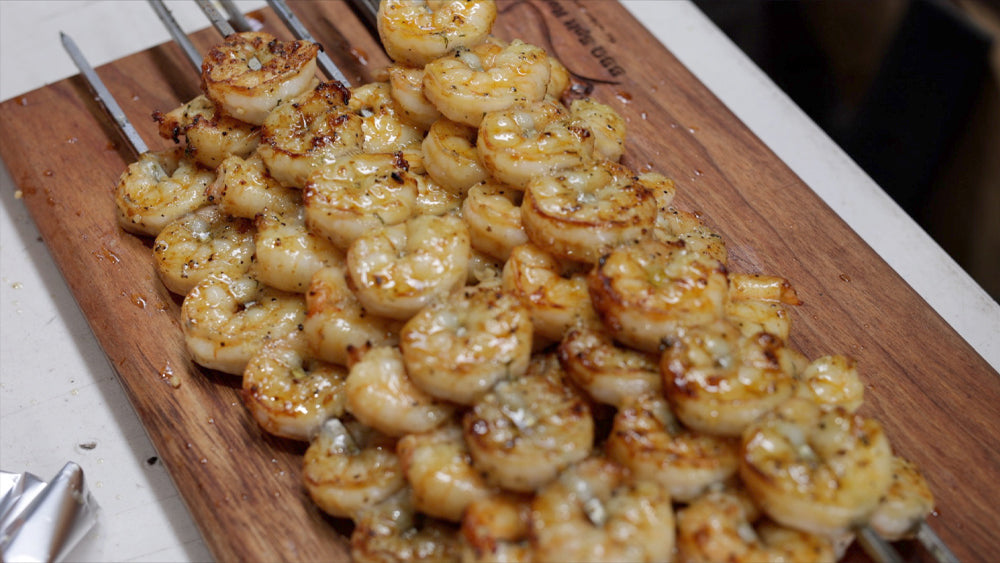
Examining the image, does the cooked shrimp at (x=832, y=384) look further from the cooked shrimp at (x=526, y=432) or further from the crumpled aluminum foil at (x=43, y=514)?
the crumpled aluminum foil at (x=43, y=514)

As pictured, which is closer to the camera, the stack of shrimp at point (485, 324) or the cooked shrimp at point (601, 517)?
the cooked shrimp at point (601, 517)

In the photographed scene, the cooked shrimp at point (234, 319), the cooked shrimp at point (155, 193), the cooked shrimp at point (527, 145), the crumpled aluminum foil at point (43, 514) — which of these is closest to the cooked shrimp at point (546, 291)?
the cooked shrimp at point (527, 145)

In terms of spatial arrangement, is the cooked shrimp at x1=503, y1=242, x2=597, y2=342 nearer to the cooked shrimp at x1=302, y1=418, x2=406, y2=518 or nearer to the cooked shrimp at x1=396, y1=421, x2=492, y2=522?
the cooked shrimp at x1=396, y1=421, x2=492, y2=522

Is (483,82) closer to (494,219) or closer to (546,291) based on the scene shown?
(494,219)

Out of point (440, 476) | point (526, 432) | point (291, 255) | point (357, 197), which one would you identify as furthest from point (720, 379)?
point (291, 255)

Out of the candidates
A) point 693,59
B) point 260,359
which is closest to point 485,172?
point 260,359

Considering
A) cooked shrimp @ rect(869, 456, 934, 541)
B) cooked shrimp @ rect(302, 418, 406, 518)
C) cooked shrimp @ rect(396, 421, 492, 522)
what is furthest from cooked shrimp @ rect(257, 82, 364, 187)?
cooked shrimp @ rect(869, 456, 934, 541)

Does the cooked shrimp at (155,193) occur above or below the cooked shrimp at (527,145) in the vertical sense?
below
